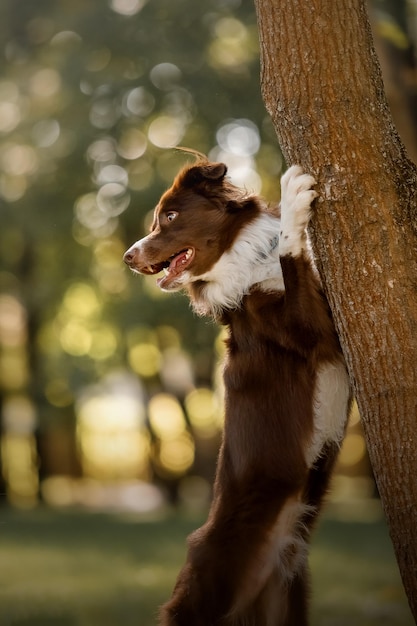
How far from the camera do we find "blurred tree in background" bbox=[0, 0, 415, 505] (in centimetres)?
1201

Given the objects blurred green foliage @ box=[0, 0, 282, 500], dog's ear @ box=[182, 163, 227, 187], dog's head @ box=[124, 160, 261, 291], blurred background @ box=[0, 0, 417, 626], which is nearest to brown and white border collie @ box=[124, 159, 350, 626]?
dog's head @ box=[124, 160, 261, 291]

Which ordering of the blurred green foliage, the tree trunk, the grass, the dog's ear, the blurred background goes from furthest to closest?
the blurred green foliage < the blurred background < the grass < the dog's ear < the tree trunk

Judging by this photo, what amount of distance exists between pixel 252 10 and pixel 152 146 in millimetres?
2388

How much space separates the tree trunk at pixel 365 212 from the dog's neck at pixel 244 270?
0.83 metres

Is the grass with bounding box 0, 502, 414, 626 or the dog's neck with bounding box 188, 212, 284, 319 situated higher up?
the dog's neck with bounding box 188, 212, 284, 319

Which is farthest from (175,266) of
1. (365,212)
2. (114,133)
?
(114,133)

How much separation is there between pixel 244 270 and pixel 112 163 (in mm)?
8895

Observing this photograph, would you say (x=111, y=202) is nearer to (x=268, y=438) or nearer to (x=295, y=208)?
(x=268, y=438)

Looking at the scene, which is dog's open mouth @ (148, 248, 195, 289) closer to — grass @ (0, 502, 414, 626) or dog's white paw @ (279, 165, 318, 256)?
dog's white paw @ (279, 165, 318, 256)

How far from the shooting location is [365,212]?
3400 millimetres

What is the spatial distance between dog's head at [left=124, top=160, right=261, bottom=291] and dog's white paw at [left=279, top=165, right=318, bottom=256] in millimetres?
689

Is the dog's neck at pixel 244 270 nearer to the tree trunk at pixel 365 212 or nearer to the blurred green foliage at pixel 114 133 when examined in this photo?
the tree trunk at pixel 365 212

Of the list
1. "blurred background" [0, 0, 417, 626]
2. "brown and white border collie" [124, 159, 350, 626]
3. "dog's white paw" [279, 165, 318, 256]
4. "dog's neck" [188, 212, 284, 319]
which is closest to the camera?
"dog's white paw" [279, 165, 318, 256]

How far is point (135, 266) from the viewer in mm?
4531
